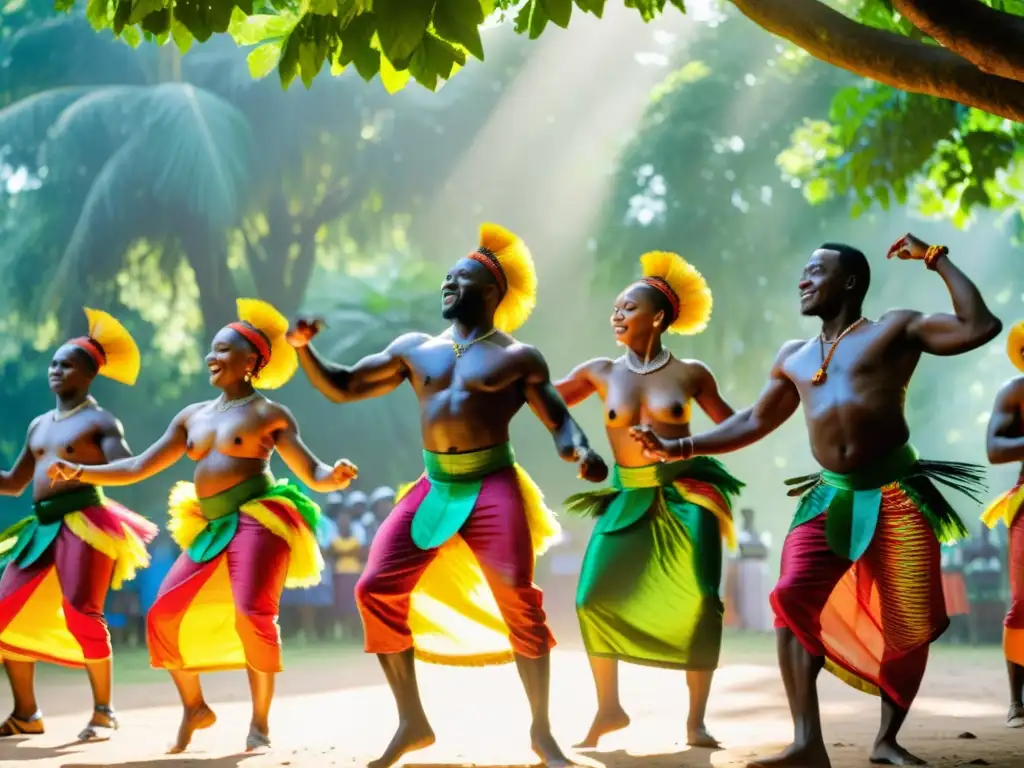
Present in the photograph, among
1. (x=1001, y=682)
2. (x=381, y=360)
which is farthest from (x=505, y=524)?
(x=1001, y=682)

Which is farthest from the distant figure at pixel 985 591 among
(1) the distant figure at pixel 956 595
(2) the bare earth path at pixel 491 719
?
(2) the bare earth path at pixel 491 719

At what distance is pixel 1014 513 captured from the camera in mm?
7457

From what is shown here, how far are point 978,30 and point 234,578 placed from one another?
4.06m

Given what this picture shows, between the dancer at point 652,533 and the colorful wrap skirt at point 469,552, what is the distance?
2.07 ft

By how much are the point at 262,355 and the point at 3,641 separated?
2030 millimetres

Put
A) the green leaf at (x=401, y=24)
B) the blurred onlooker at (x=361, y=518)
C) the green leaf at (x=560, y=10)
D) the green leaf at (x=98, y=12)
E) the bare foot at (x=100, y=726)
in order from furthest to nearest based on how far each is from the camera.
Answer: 1. the blurred onlooker at (x=361, y=518)
2. the bare foot at (x=100, y=726)
3. the green leaf at (x=98, y=12)
4. the green leaf at (x=560, y=10)
5. the green leaf at (x=401, y=24)

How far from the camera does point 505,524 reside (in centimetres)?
604

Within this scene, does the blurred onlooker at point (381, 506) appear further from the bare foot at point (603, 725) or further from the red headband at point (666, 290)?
the bare foot at point (603, 725)

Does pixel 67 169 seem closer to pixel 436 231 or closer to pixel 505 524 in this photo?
pixel 436 231

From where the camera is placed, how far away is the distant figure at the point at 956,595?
48.9ft

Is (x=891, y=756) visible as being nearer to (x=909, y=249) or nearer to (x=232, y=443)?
(x=909, y=249)

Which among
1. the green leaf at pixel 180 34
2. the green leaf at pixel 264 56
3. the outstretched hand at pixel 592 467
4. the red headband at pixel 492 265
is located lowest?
the outstretched hand at pixel 592 467

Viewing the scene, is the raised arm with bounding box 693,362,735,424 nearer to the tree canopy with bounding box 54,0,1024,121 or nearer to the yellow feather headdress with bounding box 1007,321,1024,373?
the yellow feather headdress with bounding box 1007,321,1024,373

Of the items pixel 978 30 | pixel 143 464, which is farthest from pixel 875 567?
pixel 143 464
